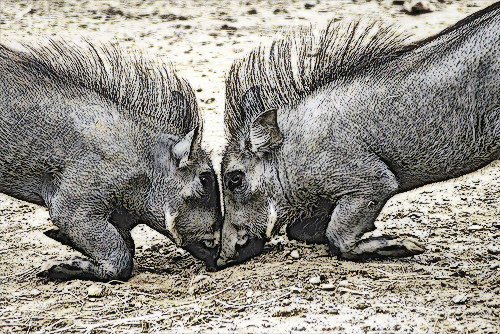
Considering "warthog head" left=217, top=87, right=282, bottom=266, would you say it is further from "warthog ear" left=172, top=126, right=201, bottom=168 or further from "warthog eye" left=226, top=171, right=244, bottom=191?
"warthog ear" left=172, top=126, right=201, bottom=168

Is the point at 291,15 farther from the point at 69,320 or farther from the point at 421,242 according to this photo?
the point at 69,320

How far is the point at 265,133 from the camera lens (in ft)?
18.0

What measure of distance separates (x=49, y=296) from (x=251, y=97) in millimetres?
1862

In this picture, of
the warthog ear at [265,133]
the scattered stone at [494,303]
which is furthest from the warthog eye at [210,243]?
the scattered stone at [494,303]

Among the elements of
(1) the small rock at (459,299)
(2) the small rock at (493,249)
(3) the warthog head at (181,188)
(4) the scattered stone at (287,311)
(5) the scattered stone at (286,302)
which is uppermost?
(3) the warthog head at (181,188)

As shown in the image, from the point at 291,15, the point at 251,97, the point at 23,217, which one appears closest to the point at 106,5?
the point at 291,15

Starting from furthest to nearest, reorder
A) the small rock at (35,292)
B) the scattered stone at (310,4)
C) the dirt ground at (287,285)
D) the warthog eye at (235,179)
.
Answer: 1. the scattered stone at (310,4)
2. the warthog eye at (235,179)
3. the small rock at (35,292)
4. the dirt ground at (287,285)

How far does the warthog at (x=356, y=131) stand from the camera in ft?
17.2

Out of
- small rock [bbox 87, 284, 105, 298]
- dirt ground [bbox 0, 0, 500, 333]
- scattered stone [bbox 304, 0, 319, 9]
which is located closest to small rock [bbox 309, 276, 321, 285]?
dirt ground [bbox 0, 0, 500, 333]

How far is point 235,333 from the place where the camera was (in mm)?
4539

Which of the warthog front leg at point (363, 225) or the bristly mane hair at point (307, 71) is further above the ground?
the bristly mane hair at point (307, 71)

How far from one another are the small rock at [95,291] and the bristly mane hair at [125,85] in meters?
1.09

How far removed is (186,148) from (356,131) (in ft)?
3.60

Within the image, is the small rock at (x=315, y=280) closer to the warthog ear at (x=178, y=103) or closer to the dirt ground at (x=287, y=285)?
the dirt ground at (x=287, y=285)
